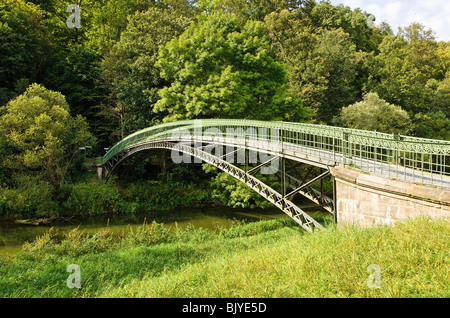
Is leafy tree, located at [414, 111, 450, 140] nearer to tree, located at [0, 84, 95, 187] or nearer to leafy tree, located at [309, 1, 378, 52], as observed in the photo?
leafy tree, located at [309, 1, 378, 52]

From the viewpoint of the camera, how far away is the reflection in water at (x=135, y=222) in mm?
17634

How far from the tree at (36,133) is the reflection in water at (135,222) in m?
3.86

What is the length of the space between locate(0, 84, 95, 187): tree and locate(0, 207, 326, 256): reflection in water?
12.7 feet

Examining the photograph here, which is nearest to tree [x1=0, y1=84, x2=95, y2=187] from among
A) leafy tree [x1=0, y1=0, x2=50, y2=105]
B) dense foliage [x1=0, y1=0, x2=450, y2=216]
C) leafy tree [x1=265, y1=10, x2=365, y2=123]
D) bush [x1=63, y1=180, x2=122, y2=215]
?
dense foliage [x1=0, y1=0, x2=450, y2=216]

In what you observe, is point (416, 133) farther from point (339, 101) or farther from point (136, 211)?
point (136, 211)

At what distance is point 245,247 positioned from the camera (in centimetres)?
1298

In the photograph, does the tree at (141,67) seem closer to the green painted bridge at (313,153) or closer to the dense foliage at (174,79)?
the dense foliage at (174,79)

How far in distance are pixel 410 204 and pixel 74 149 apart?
74.3 ft

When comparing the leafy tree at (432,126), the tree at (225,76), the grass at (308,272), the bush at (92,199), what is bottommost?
the bush at (92,199)

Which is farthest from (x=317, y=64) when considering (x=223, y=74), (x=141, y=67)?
(x=141, y=67)

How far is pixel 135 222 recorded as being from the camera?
21.2 metres

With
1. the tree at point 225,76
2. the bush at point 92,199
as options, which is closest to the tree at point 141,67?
the tree at point 225,76

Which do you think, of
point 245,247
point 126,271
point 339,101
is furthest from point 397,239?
point 339,101
